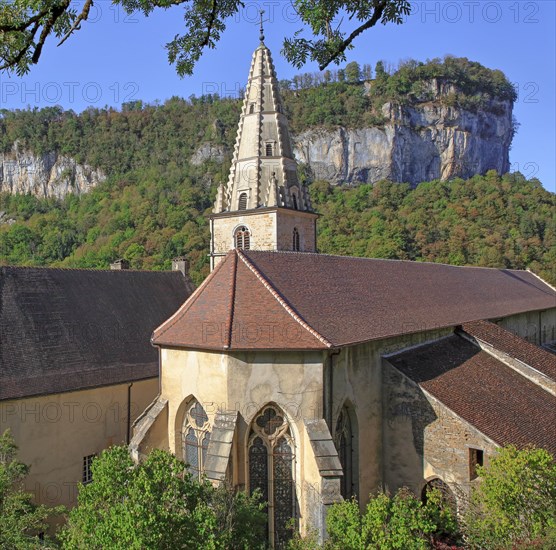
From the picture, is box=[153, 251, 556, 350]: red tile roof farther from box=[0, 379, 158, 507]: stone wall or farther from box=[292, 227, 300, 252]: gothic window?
box=[0, 379, 158, 507]: stone wall

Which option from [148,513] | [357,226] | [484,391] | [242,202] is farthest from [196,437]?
[357,226]

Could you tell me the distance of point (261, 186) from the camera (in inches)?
961

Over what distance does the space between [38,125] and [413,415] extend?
11781 cm

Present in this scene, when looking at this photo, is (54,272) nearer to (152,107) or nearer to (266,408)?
(266,408)

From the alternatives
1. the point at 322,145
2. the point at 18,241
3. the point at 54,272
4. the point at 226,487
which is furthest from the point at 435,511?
the point at 322,145

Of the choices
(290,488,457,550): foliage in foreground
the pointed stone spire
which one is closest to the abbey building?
the pointed stone spire

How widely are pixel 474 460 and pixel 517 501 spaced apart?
4.26 meters

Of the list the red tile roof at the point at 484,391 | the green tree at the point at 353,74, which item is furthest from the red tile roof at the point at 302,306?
the green tree at the point at 353,74

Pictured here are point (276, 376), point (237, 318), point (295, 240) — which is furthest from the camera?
point (295, 240)

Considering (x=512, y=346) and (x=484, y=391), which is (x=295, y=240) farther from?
(x=484, y=391)

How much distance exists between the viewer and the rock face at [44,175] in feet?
345

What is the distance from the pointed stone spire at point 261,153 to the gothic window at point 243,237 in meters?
1.00

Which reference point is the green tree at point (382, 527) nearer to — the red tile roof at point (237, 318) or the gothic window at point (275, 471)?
the gothic window at point (275, 471)

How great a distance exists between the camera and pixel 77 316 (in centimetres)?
2031
